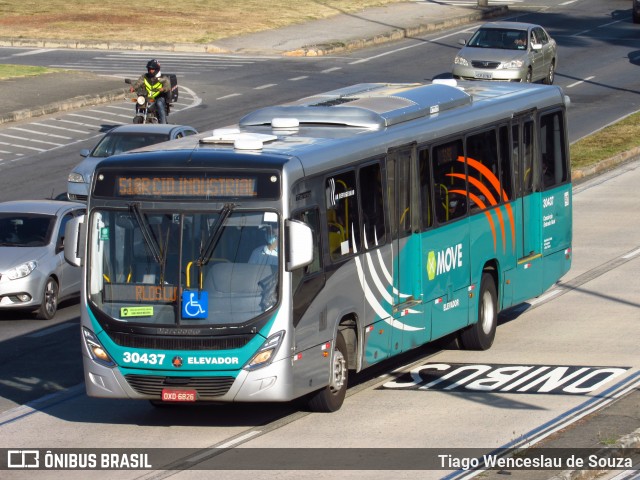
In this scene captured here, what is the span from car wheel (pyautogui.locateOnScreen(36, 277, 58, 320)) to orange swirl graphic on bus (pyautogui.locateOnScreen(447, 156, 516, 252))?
6.03 metres

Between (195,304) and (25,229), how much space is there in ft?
26.3

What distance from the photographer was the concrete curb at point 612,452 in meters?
10.1

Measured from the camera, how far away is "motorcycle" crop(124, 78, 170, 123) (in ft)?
102

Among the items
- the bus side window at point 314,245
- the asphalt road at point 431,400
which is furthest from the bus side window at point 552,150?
the bus side window at point 314,245

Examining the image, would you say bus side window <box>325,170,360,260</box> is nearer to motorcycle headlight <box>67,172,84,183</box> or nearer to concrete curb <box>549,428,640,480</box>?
concrete curb <box>549,428,640,480</box>

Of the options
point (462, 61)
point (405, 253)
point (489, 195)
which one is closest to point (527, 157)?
→ point (489, 195)

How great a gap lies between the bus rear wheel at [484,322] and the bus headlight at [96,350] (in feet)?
15.7

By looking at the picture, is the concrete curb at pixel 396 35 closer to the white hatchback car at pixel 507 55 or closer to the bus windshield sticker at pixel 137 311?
the white hatchback car at pixel 507 55

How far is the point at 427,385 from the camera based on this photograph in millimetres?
13977

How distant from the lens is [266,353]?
11898 mm

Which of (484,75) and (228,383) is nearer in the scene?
(228,383)

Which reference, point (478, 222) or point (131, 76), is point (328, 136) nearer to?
point (478, 222)

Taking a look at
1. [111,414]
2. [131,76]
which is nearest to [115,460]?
[111,414]

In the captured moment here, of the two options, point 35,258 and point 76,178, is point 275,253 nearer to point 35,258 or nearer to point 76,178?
point 35,258
